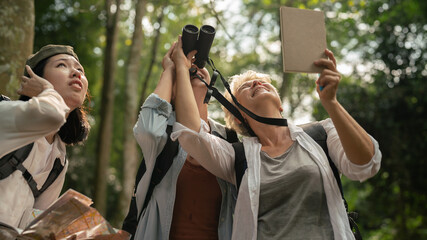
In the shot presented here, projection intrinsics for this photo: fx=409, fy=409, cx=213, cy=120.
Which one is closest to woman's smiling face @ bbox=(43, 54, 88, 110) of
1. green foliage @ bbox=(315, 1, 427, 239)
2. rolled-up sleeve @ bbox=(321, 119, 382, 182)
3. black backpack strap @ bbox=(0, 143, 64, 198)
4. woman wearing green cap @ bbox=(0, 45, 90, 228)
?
woman wearing green cap @ bbox=(0, 45, 90, 228)

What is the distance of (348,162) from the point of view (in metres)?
2.35

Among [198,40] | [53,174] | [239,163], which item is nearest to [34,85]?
[53,174]

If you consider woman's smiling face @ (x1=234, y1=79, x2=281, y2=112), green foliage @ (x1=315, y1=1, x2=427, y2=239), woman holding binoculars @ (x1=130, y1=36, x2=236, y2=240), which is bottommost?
green foliage @ (x1=315, y1=1, x2=427, y2=239)

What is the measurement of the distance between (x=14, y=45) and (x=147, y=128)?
146 centimetres

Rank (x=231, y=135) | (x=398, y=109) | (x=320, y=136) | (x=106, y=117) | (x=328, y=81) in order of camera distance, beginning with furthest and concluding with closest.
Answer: (x=398, y=109), (x=106, y=117), (x=231, y=135), (x=320, y=136), (x=328, y=81)

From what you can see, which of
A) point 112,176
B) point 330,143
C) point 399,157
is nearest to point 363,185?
point 399,157

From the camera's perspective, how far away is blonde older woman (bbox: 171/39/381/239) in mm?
2277

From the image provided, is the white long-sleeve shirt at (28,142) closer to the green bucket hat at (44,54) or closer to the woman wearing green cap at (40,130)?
the woman wearing green cap at (40,130)

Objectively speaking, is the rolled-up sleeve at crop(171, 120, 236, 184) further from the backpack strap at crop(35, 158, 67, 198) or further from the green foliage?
the green foliage

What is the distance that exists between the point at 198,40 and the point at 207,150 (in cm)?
80

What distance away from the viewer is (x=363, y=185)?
11773 millimetres

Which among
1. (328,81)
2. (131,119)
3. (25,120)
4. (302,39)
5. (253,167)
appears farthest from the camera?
(131,119)

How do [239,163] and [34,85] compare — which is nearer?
[34,85]

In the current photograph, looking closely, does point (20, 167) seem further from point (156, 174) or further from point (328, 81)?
point (328, 81)
